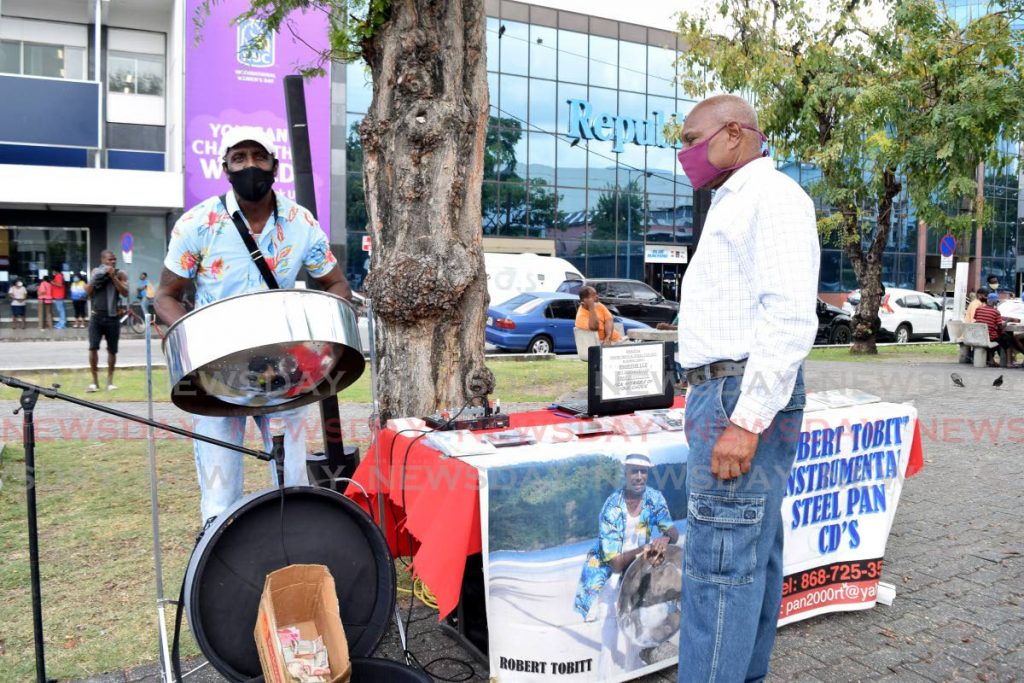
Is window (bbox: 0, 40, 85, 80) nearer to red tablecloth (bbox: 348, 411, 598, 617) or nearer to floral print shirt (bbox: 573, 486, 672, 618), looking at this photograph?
red tablecloth (bbox: 348, 411, 598, 617)

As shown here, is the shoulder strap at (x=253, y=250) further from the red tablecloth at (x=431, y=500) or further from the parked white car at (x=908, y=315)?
the parked white car at (x=908, y=315)

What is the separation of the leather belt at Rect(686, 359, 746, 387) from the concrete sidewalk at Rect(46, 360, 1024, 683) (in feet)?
4.22

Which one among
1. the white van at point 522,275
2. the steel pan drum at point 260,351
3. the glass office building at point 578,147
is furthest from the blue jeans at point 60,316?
the steel pan drum at point 260,351

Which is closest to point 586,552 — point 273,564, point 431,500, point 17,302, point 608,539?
point 608,539

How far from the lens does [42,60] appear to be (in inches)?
952

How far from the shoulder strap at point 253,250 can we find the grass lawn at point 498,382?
226 inches

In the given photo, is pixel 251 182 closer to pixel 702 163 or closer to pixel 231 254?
pixel 231 254

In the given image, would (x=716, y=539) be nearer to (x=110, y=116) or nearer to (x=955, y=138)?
(x=955, y=138)

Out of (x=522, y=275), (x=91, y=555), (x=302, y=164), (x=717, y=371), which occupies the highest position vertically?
(x=302, y=164)

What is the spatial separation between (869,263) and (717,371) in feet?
51.4

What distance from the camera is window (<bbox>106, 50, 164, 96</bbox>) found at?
2459 centimetres

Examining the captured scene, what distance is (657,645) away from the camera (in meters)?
2.95

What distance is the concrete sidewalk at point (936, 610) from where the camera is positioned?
3072mm

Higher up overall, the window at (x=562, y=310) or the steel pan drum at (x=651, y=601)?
the window at (x=562, y=310)
